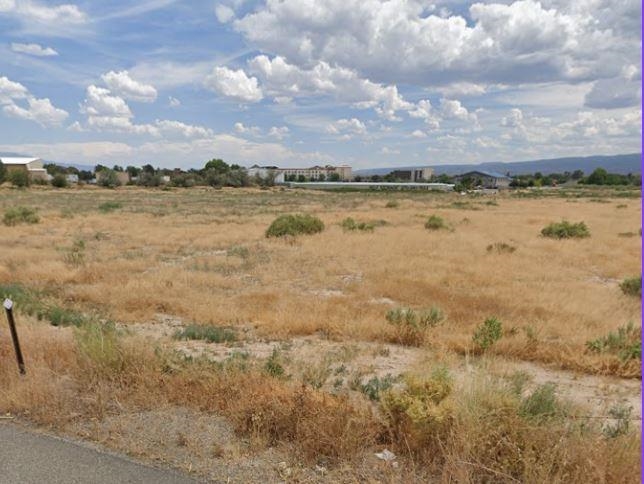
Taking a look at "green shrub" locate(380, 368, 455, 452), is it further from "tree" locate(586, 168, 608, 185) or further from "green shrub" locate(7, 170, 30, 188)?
"tree" locate(586, 168, 608, 185)

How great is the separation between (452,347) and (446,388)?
11.3 feet

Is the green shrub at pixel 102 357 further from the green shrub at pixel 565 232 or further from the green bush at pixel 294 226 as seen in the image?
the green shrub at pixel 565 232

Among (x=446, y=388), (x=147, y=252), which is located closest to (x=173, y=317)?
(x=446, y=388)

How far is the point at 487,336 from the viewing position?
7.02 meters

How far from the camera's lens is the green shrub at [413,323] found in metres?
7.66

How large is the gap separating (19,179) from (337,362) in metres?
104

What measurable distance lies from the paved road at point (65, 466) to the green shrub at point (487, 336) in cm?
497

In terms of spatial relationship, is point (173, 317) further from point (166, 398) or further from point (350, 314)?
point (166, 398)

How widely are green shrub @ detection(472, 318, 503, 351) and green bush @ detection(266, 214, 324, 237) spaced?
15.6 metres

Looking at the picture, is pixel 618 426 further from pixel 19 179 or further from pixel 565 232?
pixel 19 179

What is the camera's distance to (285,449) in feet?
11.7

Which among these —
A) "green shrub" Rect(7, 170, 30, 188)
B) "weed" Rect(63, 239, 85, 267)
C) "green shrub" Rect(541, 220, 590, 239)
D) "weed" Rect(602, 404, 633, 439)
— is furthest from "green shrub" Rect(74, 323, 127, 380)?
"green shrub" Rect(7, 170, 30, 188)

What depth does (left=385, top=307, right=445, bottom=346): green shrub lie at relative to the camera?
302 inches

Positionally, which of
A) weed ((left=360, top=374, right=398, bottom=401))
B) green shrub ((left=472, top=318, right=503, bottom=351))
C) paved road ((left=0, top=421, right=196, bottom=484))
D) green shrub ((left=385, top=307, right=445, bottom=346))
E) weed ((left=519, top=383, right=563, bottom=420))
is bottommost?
green shrub ((left=385, top=307, right=445, bottom=346))
